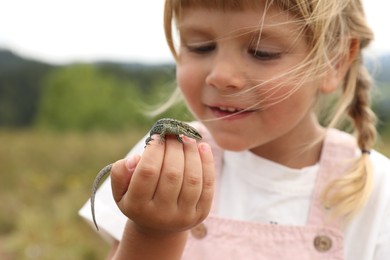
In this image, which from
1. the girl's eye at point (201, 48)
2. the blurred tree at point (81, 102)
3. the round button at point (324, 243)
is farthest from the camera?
the blurred tree at point (81, 102)

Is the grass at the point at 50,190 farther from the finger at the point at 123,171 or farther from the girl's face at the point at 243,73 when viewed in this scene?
the finger at the point at 123,171

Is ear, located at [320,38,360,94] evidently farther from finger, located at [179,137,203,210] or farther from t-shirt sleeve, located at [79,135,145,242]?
finger, located at [179,137,203,210]

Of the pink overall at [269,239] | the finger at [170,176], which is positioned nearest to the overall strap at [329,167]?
the pink overall at [269,239]

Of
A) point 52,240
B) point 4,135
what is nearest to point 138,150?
point 52,240

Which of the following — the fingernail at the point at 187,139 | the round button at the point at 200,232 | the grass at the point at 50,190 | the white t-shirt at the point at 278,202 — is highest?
the fingernail at the point at 187,139

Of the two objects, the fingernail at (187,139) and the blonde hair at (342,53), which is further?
the blonde hair at (342,53)

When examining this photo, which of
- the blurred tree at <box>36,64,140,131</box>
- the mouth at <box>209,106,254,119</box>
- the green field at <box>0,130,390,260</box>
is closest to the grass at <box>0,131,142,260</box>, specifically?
the green field at <box>0,130,390,260</box>

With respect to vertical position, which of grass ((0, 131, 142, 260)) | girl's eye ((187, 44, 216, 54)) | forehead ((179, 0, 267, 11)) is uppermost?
forehead ((179, 0, 267, 11))

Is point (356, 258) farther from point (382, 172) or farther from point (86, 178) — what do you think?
point (86, 178)
